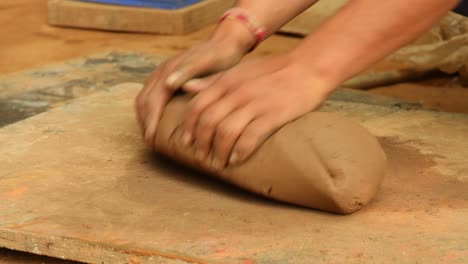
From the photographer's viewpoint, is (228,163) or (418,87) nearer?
(228,163)

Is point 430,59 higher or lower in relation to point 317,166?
lower

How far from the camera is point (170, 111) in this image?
5.11 feet

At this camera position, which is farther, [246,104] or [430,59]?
[430,59]

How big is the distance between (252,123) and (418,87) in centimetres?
187

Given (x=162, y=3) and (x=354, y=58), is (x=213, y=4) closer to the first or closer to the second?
(x=162, y=3)

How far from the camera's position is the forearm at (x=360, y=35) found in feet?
4.77

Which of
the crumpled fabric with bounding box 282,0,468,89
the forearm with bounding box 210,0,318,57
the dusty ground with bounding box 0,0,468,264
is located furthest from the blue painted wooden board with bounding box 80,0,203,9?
the forearm with bounding box 210,0,318,57

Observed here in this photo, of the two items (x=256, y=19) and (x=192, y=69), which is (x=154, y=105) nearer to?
(x=192, y=69)

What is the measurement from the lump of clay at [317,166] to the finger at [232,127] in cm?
4

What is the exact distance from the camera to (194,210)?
1.41m

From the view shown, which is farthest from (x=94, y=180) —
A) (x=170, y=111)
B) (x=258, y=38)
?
(x=258, y=38)

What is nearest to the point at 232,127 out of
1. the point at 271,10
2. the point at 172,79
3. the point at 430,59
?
the point at 172,79

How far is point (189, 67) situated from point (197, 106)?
0.54 feet

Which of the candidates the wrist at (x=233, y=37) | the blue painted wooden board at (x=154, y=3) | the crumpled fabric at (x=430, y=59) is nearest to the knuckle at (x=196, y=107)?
the wrist at (x=233, y=37)
